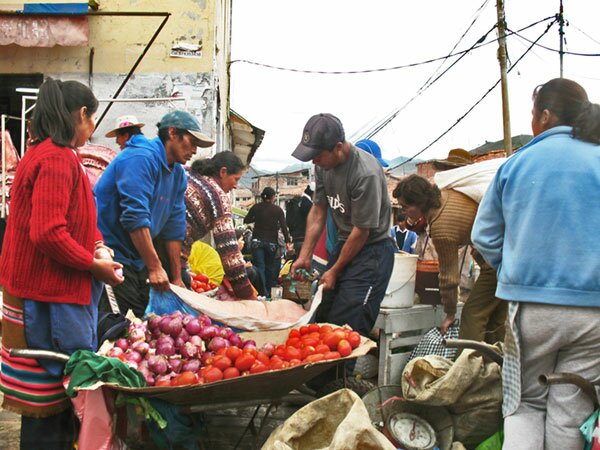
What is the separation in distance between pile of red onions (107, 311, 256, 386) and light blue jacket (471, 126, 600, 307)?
5.67 ft

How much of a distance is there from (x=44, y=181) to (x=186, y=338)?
136cm

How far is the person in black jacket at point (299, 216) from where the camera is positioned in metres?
8.29

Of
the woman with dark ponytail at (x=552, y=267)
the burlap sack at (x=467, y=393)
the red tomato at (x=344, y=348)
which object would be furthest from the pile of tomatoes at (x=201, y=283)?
the woman with dark ponytail at (x=552, y=267)

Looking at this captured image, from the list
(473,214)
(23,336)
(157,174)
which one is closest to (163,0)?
(157,174)

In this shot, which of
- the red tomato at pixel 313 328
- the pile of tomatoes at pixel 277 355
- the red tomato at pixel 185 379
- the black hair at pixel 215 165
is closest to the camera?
the red tomato at pixel 185 379

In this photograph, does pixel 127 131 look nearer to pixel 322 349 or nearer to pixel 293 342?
pixel 293 342

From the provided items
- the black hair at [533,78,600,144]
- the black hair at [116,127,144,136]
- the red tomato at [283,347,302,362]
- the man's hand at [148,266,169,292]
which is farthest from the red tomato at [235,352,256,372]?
the black hair at [116,127,144,136]

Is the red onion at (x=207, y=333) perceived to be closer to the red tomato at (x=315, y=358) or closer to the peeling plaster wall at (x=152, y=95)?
the red tomato at (x=315, y=358)

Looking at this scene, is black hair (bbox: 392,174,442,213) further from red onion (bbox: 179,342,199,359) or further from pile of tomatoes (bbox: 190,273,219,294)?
pile of tomatoes (bbox: 190,273,219,294)

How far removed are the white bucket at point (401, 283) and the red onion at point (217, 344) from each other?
1501mm

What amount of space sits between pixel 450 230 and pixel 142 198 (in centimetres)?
197

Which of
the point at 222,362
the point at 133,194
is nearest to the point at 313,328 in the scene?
the point at 222,362

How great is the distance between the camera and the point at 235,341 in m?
3.45

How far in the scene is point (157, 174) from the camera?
3619 mm
